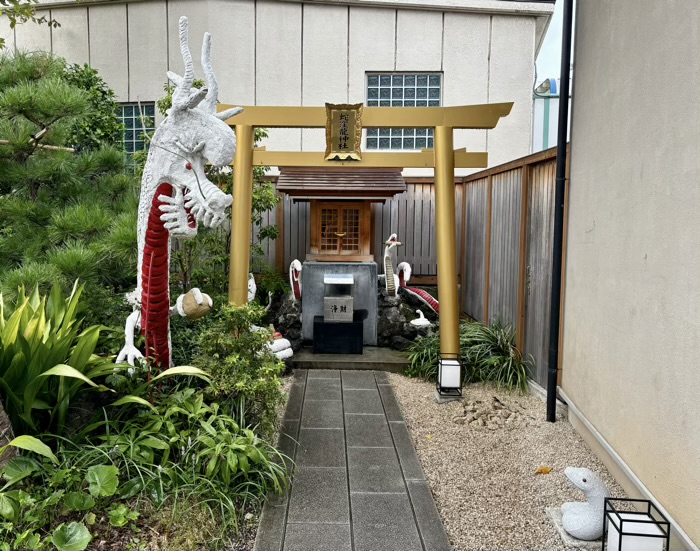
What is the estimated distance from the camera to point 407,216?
9.02m

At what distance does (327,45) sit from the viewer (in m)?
8.96

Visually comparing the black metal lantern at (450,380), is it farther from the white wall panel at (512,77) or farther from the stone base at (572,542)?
the white wall panel at (512,77)

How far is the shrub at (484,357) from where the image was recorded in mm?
5672

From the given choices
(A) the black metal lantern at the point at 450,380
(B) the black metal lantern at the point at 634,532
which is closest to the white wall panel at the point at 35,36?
(A) the black metal lantern at the point at 450,380

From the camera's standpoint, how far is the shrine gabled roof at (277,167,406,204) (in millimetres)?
7316

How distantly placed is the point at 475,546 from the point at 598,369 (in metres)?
1.86

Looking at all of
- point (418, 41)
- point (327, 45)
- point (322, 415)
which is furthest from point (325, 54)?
point (322, 415)

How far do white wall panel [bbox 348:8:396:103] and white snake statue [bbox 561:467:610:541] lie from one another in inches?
298

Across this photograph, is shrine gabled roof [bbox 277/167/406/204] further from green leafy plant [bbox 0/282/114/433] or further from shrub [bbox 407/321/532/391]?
green leafy plant [bbox 0/282/114/433]

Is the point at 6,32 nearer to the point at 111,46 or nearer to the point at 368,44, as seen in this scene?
the point at 111,46

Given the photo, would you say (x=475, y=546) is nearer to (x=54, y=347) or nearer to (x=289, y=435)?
(x=289, y=435)

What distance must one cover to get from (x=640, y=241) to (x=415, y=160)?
10.0 feet

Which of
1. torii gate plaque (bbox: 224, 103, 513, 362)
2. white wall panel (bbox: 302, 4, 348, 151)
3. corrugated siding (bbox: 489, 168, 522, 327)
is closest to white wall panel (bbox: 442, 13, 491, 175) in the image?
white wall panel (bbox: 302, 4, 348, 151)

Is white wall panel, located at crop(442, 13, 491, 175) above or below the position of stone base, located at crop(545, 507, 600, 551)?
above
